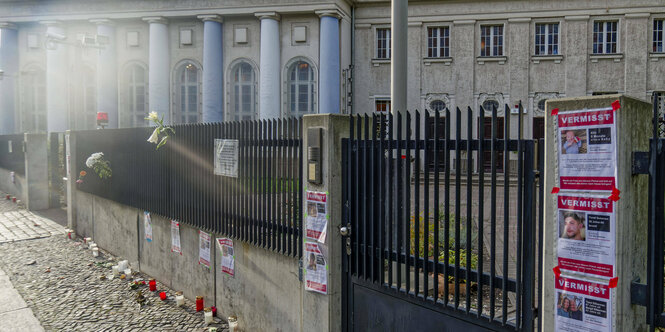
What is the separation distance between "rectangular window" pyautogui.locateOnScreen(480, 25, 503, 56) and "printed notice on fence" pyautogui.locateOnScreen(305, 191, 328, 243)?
854 inches

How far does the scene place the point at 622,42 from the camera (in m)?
22.9

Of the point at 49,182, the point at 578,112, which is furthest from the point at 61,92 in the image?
the point at 578,112

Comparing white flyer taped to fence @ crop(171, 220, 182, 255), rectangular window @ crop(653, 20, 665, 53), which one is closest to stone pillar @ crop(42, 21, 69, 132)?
white flyer taped to fence @ crop(171, 220, 182, 255)

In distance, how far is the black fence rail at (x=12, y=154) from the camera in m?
17.3

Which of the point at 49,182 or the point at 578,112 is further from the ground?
the point at 578,112

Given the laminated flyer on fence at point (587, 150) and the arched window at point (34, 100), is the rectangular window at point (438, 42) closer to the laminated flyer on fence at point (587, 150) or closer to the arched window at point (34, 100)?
the laminated flyer on fence at point (587, 150)

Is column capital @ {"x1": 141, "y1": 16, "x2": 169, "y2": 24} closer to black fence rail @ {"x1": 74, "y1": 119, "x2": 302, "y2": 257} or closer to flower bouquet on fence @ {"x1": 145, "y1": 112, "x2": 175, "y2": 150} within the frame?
black fence rail @ {"x1": 74, "y1": 119, "x2": 302, "y2": 257}

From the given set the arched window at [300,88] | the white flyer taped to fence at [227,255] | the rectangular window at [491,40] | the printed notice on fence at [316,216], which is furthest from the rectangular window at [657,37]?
the printed notice on fence at [316,216]

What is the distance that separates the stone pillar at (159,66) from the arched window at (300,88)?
7.08 metres

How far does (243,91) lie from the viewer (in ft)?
84.2

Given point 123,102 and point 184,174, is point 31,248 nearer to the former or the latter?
point 184,174

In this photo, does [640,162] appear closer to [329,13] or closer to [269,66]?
[329,13]

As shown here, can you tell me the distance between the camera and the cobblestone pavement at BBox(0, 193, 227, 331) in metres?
6.20

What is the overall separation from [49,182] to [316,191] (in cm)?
1477
